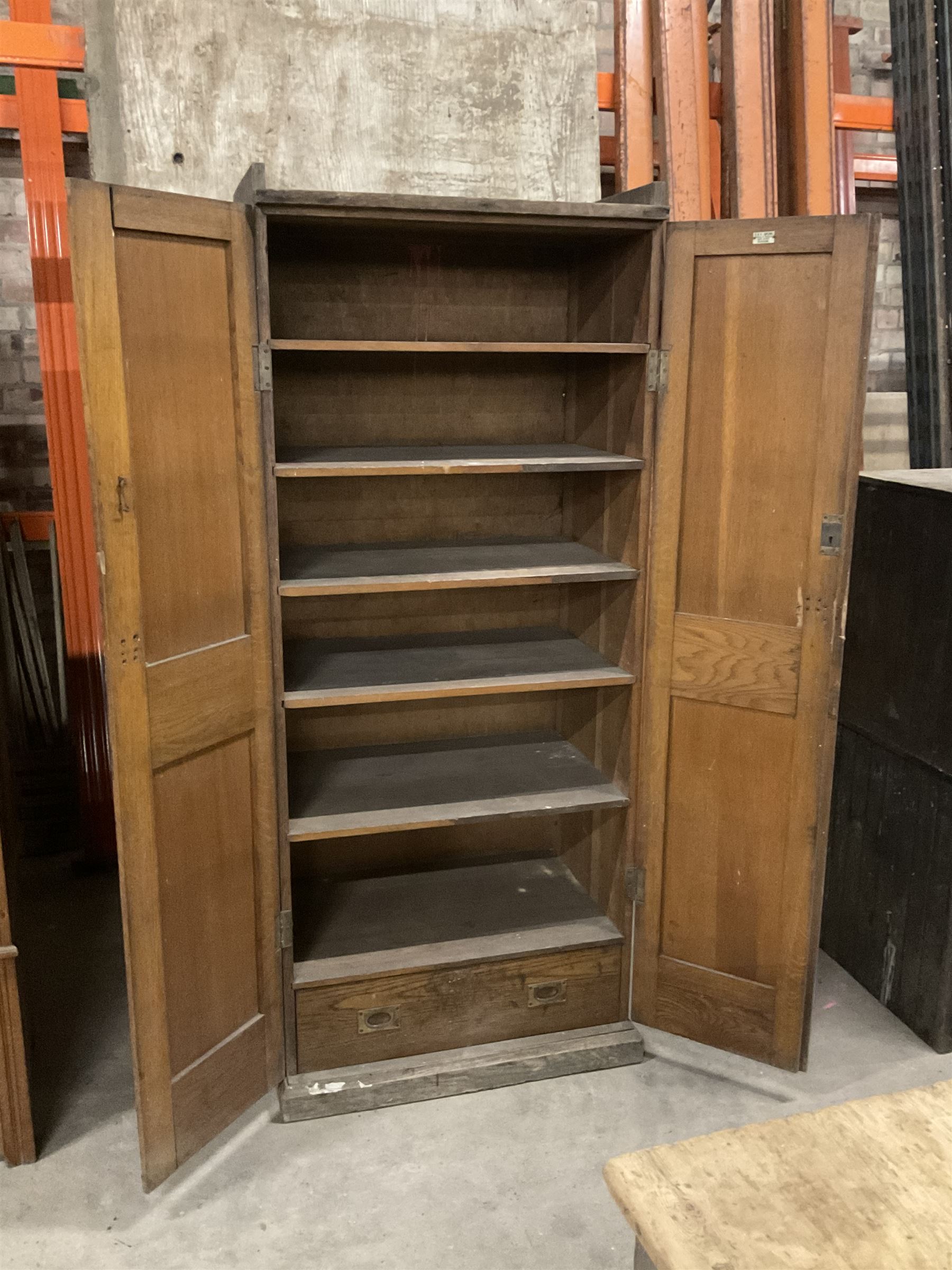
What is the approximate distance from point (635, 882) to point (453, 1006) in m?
0.57

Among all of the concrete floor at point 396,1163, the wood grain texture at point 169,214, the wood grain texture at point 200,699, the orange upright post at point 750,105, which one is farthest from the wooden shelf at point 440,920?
the orange upright post at point 750,105

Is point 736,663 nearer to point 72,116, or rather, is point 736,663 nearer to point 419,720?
point 419,720

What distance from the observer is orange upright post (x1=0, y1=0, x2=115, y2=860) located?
3.11m

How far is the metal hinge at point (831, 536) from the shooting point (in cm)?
230

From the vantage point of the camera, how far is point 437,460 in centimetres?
235

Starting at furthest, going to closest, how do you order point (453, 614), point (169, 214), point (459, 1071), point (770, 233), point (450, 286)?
point (453, 614) → point (450, 286) → point (459, 1071) → point (770, 233) → point (169, 214)

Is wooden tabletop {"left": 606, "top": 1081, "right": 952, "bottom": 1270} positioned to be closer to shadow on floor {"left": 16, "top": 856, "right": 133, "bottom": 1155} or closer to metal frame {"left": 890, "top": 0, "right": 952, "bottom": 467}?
shadow on floor {"left": 16, "top": 856, "right": 133, "bottom": 1155}

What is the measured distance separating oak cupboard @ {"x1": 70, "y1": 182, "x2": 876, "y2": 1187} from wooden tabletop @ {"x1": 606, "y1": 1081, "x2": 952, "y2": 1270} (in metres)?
1.11

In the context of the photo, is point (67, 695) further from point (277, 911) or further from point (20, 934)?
point (277, 911)

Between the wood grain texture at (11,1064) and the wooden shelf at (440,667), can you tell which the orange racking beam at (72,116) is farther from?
the wood grain texture at (11,1064)

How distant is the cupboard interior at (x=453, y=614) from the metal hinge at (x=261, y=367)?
0.79 ft

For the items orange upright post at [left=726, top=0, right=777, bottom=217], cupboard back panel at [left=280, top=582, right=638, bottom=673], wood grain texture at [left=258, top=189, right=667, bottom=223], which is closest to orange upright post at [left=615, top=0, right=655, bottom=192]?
orange upright post at [left=726, top=0, right=777, bottom=217]

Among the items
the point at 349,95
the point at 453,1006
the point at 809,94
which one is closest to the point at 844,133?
the point at 809,94

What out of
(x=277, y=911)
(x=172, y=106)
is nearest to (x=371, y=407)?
(x=172, y=106)
